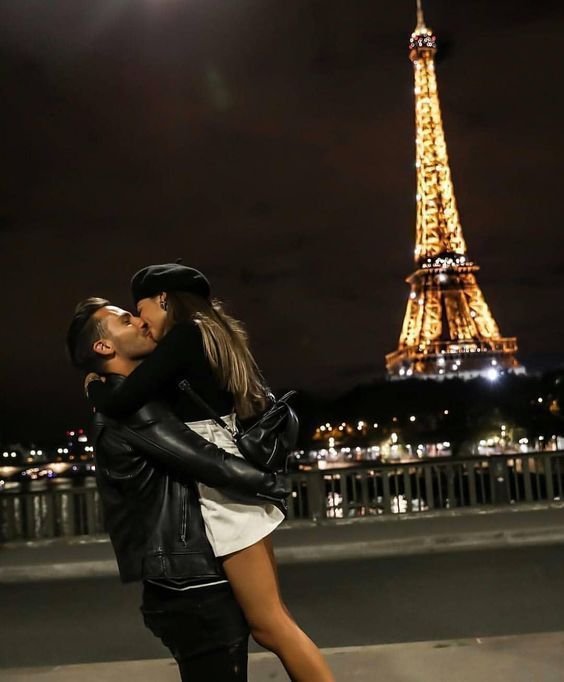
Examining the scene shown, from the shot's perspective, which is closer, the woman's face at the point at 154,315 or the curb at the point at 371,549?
the woman's face at the point at 154,315

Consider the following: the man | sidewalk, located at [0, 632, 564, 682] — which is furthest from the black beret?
sidewalk, located at [0, 632, 564, 682]

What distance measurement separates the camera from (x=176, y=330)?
8.45 feet

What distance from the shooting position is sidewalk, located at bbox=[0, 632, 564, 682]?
393 centimetres

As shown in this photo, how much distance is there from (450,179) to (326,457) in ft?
96.6

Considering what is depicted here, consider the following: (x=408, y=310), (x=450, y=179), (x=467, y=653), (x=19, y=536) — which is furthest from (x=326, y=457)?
(x=467, y=653)

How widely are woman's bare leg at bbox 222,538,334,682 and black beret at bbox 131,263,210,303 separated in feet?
2.57

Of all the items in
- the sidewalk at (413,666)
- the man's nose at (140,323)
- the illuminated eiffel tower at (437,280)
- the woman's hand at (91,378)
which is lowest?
the sidewalk at (413,666)

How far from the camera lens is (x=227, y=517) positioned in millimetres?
2609

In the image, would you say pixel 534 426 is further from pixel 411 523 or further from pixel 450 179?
pixel 411 523

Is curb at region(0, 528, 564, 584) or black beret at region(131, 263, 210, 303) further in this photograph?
curb at region(0, 528, 564, 584)

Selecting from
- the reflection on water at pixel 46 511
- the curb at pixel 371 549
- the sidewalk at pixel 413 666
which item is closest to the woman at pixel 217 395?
the sidewalk at pixel 413 666

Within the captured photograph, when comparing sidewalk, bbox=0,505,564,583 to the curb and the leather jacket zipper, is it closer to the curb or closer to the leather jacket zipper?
the curb

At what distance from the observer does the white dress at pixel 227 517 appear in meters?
2.59

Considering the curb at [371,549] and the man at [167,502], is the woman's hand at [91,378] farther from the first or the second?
the curb at [371,549]
